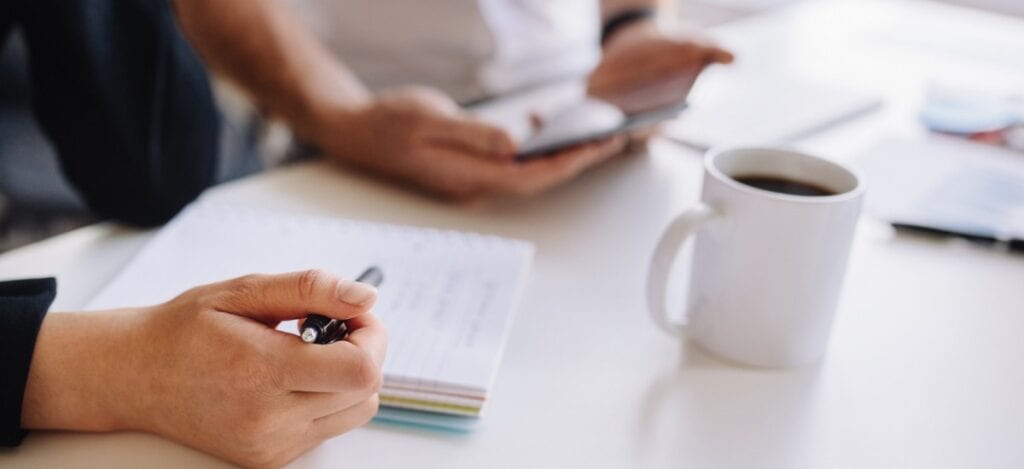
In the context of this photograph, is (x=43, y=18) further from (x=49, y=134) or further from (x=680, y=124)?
(x=680, y=124)

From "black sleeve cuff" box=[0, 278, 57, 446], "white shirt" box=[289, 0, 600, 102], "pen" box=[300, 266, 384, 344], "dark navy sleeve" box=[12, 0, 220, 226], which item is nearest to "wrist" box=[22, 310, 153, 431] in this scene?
"black sleeve cuff" box=[0, 278, 57, 446]

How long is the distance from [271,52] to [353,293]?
0.62 meters

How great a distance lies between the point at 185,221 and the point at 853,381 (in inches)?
20.1

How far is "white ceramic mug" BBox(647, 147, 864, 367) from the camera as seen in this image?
0.55 m

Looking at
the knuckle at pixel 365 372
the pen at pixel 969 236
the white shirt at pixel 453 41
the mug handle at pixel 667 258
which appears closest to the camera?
the knuckle at pixel 365 372

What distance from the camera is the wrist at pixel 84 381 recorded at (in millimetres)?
509

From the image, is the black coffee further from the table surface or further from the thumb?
the thumb

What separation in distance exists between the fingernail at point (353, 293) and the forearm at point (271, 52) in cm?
52

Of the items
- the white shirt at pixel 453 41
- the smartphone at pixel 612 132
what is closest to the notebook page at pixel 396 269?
the smartphone at pixel 612 132

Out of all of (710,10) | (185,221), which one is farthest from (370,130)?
(710,10)

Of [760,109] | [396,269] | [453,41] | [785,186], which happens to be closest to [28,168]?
[453,41]

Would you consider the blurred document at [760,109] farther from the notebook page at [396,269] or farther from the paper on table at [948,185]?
the notebook page at [396,269]

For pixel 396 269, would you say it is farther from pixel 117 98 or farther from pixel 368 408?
pixel 117 98

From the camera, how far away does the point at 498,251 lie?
0.70 m
